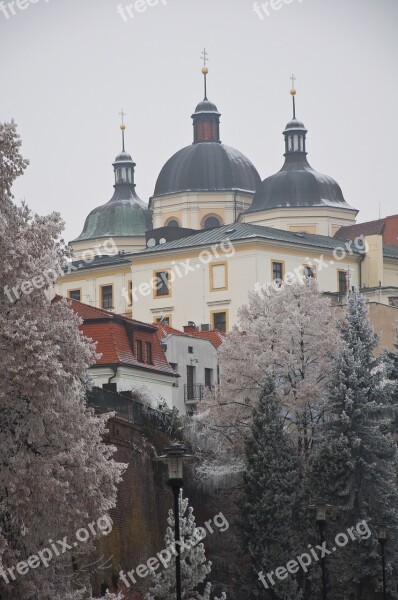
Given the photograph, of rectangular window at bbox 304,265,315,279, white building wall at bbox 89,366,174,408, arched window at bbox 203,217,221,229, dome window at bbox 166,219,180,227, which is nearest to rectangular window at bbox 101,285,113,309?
dome window at bbox 166,219,180,227

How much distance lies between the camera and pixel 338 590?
65.8m

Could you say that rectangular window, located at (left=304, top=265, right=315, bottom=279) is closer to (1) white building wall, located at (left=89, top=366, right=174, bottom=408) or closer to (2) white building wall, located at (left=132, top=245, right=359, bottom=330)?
(2) white building wall, located at (left=132, top=245, right=359, bottom=330)

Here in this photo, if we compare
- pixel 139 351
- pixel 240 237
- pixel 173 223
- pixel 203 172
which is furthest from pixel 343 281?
pixel 139 351

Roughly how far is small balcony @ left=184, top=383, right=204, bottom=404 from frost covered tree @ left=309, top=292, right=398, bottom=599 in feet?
40.9

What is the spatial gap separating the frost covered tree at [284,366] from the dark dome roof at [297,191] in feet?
171

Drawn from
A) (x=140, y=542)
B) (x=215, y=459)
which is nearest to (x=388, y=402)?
(x=215, y=459)

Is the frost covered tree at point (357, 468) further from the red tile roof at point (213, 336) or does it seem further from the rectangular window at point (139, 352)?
the red tile roof at point (213, 336)

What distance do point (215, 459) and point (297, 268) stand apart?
4705 cm

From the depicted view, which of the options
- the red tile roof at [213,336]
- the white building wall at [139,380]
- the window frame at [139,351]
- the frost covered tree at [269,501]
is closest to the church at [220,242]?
the red tile roof at [213,336]

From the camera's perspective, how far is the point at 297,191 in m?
133

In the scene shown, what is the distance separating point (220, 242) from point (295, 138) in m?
26.7

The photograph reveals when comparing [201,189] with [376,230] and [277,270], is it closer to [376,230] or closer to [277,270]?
[376,230]

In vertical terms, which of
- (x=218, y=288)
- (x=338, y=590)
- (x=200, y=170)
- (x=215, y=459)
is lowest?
(x=338, y=590)

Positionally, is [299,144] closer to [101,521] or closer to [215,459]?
[215,459]
